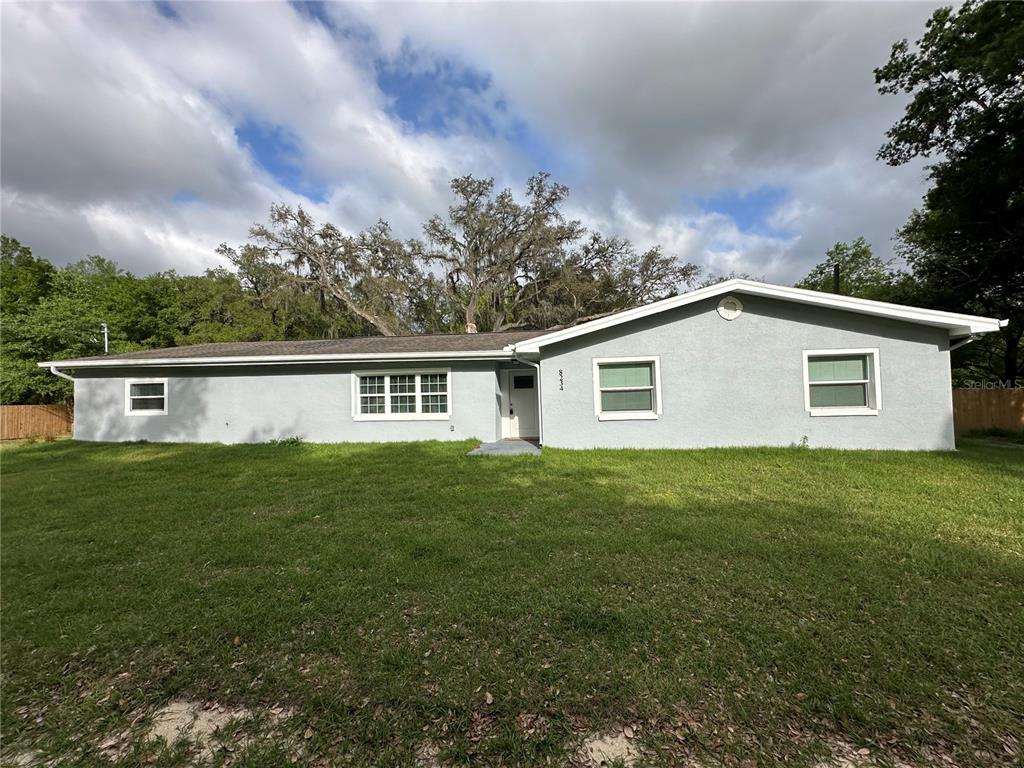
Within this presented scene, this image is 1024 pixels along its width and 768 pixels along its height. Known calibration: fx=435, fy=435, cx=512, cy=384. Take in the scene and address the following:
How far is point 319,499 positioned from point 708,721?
5265mm

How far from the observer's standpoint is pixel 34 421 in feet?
50.6

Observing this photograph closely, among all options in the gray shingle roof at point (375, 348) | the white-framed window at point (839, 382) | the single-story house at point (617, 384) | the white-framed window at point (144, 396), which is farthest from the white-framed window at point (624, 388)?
the white-framed window at point (144, 396)

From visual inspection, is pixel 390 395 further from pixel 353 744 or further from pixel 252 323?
pixel 252 323

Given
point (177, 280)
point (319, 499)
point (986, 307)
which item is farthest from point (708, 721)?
point (177, 280)

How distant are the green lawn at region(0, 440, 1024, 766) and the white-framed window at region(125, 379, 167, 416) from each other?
744 cm

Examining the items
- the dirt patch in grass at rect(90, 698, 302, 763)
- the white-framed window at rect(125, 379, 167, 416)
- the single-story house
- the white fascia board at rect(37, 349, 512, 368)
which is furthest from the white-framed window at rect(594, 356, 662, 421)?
the white-framed window at rect(125, 379, 167, 416)

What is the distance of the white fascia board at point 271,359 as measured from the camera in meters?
10.7

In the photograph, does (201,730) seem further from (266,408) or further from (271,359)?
(266,408)

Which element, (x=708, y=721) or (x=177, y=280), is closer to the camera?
(x=708, y=721)

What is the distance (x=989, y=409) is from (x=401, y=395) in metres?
18.3

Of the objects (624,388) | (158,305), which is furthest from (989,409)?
(158,305)

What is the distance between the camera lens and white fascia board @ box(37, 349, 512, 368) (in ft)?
35.2

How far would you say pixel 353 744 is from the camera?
6.48ft

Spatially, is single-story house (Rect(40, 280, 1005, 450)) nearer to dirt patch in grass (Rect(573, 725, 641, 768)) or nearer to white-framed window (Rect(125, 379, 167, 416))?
white-framed window (Rect(125, 379, 167, 416))
